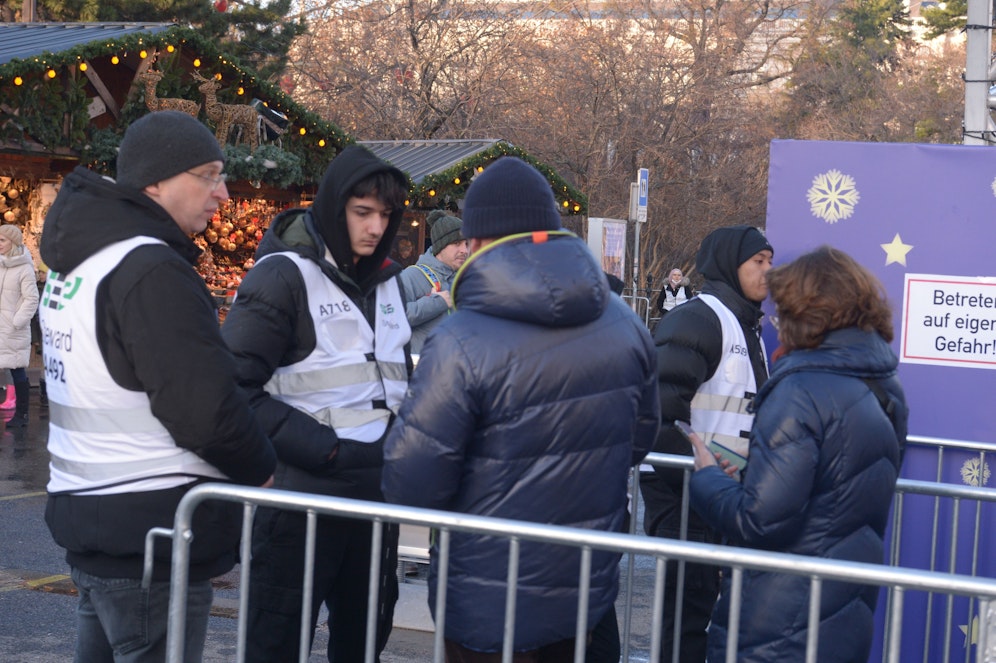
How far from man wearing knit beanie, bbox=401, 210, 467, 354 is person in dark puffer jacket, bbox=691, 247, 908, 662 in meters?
4.21

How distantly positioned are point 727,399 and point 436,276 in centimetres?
347

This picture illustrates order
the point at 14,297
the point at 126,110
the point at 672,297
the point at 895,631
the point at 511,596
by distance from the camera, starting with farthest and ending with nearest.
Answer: the point at 672,297, the point at 126,110, the point at 14,297, the point at 511,596, the point at 895,631

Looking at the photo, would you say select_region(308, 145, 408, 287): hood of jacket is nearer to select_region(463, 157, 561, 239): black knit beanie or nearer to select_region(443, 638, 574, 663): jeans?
select_region(463, 157, 561, 239): black knit beanie

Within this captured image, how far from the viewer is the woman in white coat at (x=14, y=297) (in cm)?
1130

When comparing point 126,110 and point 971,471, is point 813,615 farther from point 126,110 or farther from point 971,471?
point 126,110

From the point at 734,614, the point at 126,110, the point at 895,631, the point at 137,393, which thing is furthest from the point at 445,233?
the point at 126,110

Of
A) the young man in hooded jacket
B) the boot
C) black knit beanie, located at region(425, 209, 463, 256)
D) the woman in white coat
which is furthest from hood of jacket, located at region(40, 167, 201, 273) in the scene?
the boot

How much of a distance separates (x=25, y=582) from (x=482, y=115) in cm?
2398

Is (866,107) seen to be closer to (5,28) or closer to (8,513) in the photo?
(5,28)

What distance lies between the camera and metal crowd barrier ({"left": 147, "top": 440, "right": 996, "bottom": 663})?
2549 mm

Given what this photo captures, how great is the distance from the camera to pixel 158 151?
3160 mm

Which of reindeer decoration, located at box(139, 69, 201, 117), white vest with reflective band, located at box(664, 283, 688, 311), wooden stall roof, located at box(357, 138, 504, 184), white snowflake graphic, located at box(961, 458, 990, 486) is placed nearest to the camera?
white snowflake graphic, located at box(961, 458, 990, 486)

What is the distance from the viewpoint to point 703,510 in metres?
3.47

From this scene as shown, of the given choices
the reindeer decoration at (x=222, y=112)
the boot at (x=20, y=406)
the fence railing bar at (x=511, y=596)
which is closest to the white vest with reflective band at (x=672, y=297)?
the reindeer decoration at (x=222, y=112)
